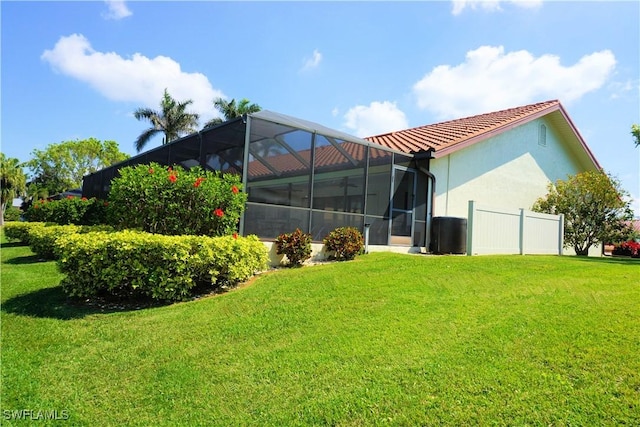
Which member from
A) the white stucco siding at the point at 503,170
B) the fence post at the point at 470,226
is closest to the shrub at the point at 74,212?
the white stucco siding at the point at 503,170

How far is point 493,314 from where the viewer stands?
4.54 m

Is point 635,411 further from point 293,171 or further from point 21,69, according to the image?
point 21,69

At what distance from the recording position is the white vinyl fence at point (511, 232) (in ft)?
35.5

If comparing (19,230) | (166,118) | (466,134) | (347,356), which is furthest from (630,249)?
(166,118)

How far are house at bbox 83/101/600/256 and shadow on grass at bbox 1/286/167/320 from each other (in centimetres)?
295

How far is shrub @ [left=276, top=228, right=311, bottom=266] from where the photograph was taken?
884 cm

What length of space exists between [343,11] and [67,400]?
9837mm

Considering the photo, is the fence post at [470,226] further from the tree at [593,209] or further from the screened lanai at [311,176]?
the tree at [593,209]

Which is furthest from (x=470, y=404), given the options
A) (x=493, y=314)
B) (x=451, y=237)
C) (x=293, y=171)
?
(x=451, y=237)

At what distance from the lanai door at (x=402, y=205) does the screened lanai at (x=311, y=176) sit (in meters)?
0.03

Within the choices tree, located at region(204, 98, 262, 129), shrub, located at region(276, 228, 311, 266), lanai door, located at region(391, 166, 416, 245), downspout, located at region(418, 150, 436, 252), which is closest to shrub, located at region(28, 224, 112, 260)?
shrub, located at region(276, 228, 311, 266)

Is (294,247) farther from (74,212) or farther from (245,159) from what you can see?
(74,212)

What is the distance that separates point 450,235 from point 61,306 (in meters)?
9.68

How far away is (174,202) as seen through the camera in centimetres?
751
